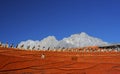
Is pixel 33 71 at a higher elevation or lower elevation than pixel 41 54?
lower

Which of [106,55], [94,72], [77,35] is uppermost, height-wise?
[77,35]

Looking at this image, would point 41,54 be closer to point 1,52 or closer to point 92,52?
point 1,52

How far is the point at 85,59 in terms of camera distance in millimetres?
26938

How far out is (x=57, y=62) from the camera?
24.6 m

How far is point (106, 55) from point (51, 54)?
22.1 feet

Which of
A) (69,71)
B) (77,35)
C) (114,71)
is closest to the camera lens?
(69,71)

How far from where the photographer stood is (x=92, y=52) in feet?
91.0

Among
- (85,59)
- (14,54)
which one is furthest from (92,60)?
(14,54)

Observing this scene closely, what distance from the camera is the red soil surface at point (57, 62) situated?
22.5m

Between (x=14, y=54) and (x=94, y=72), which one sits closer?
(x=14, y=54)

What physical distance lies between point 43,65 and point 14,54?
3.07 meters

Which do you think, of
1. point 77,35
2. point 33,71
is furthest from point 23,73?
point 77,35

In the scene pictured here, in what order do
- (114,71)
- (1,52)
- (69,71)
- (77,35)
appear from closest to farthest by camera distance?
(1,52), (69,71), (114,71), (77,35)

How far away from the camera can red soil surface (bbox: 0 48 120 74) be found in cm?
2252
